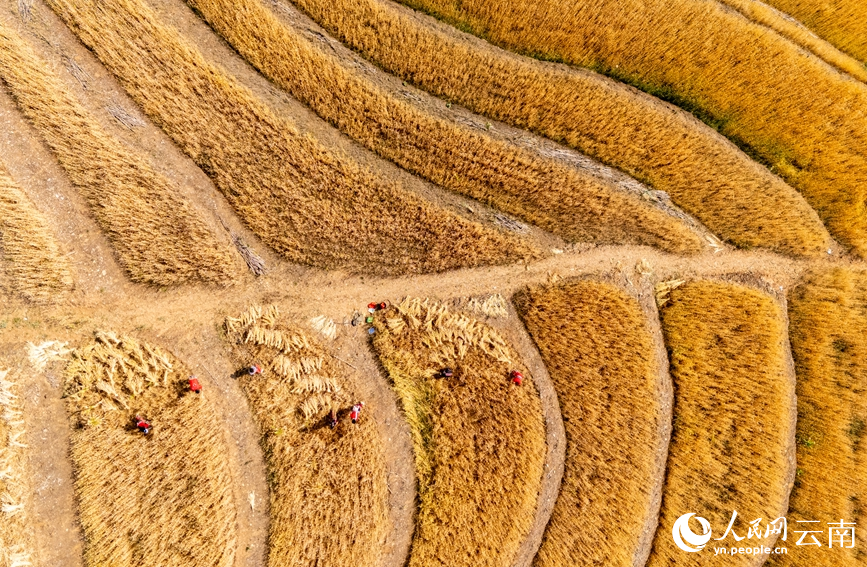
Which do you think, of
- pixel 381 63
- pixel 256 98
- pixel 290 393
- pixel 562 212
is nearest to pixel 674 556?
pixel 562 212

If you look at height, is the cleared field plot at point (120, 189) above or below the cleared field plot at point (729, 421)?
below

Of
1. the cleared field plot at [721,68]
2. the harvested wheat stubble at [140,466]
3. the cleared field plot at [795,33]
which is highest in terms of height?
the cleared field plot at [795,33]

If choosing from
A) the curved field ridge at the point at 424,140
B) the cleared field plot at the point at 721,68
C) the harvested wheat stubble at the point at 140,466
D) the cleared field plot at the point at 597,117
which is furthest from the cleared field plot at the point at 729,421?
the harvested wheat stubble at the point at 140,466

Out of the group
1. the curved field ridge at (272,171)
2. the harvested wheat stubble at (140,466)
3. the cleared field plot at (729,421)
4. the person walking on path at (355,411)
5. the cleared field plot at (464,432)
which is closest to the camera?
the harvested wheat stubble at (140,466)

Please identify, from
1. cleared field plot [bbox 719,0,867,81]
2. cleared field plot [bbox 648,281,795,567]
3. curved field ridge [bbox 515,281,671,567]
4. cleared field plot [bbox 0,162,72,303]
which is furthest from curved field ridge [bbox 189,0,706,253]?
cleared field plot [bbox 0,162,72,303]

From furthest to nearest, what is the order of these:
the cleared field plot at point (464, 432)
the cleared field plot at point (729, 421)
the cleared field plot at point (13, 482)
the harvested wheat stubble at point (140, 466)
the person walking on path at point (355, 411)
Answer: the cleared field plot at point (729, 421)
the cleared field plot at point (464, 432)
the person walking on path at point (355, 411)
the harvested wheat stubble at point (140, 466)
the cleared field plot at point (13, 482)

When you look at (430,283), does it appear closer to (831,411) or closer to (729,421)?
(729,421)

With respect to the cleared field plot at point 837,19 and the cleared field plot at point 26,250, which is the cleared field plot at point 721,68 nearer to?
the cleared field plot at point 837,19

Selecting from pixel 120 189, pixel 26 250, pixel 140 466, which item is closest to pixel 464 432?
pixel 140 466
